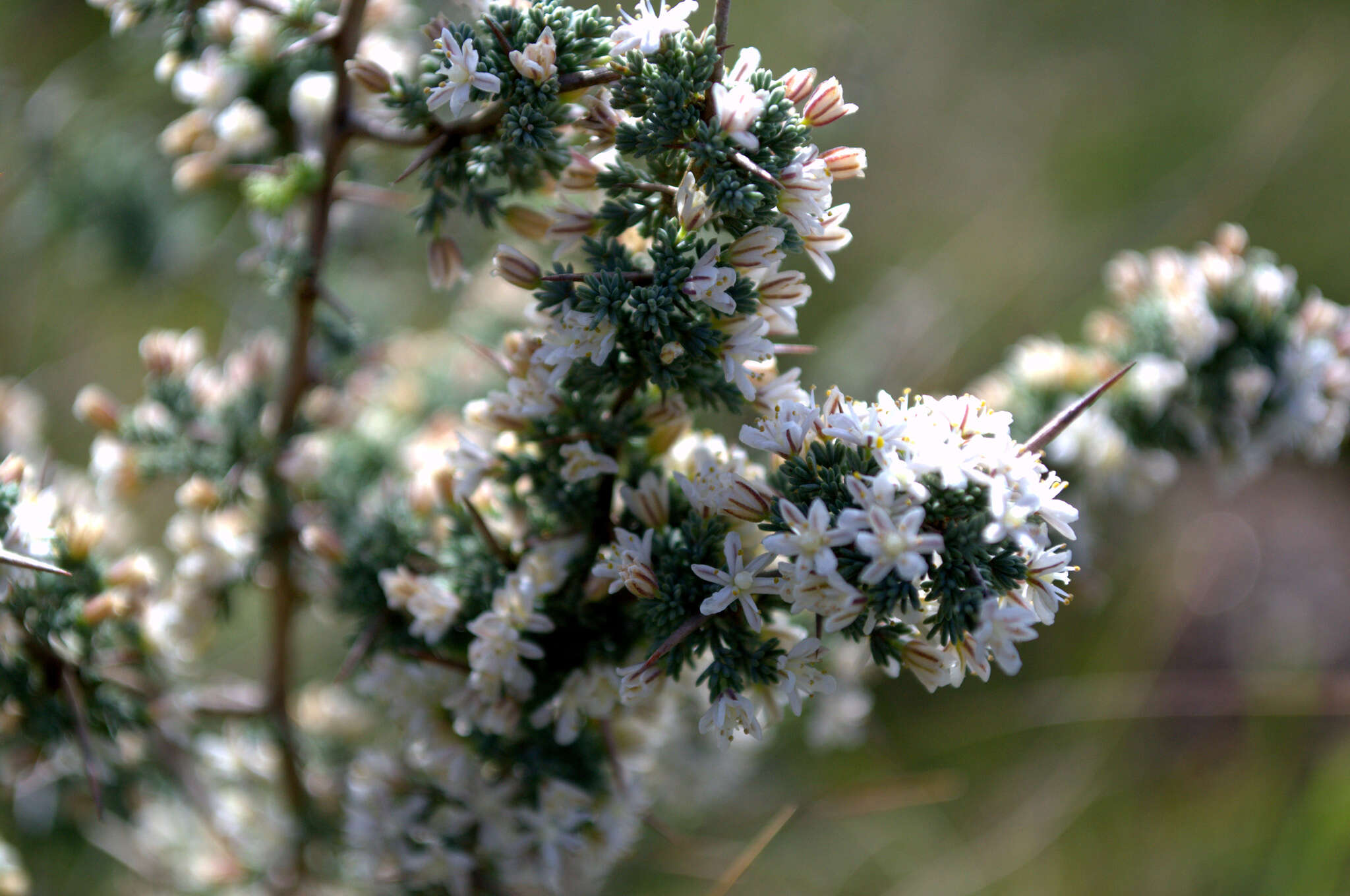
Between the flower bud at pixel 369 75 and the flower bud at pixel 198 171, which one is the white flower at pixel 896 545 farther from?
the flower bud at pixel 198 171

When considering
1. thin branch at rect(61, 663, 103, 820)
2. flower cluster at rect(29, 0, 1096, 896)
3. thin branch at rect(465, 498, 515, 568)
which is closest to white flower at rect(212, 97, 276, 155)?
flower cluster at rect(29, 0, 1096, 896)

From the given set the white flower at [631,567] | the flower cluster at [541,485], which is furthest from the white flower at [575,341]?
the white flower at [631,567]

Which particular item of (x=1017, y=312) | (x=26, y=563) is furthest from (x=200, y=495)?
(x=1017, y=312)

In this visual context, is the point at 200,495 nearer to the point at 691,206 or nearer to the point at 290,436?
the point at 290,436

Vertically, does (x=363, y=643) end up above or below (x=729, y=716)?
below

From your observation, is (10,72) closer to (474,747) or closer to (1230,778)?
→ (474,747)

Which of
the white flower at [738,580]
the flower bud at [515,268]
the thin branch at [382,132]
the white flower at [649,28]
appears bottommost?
the white flower at [738,580]
